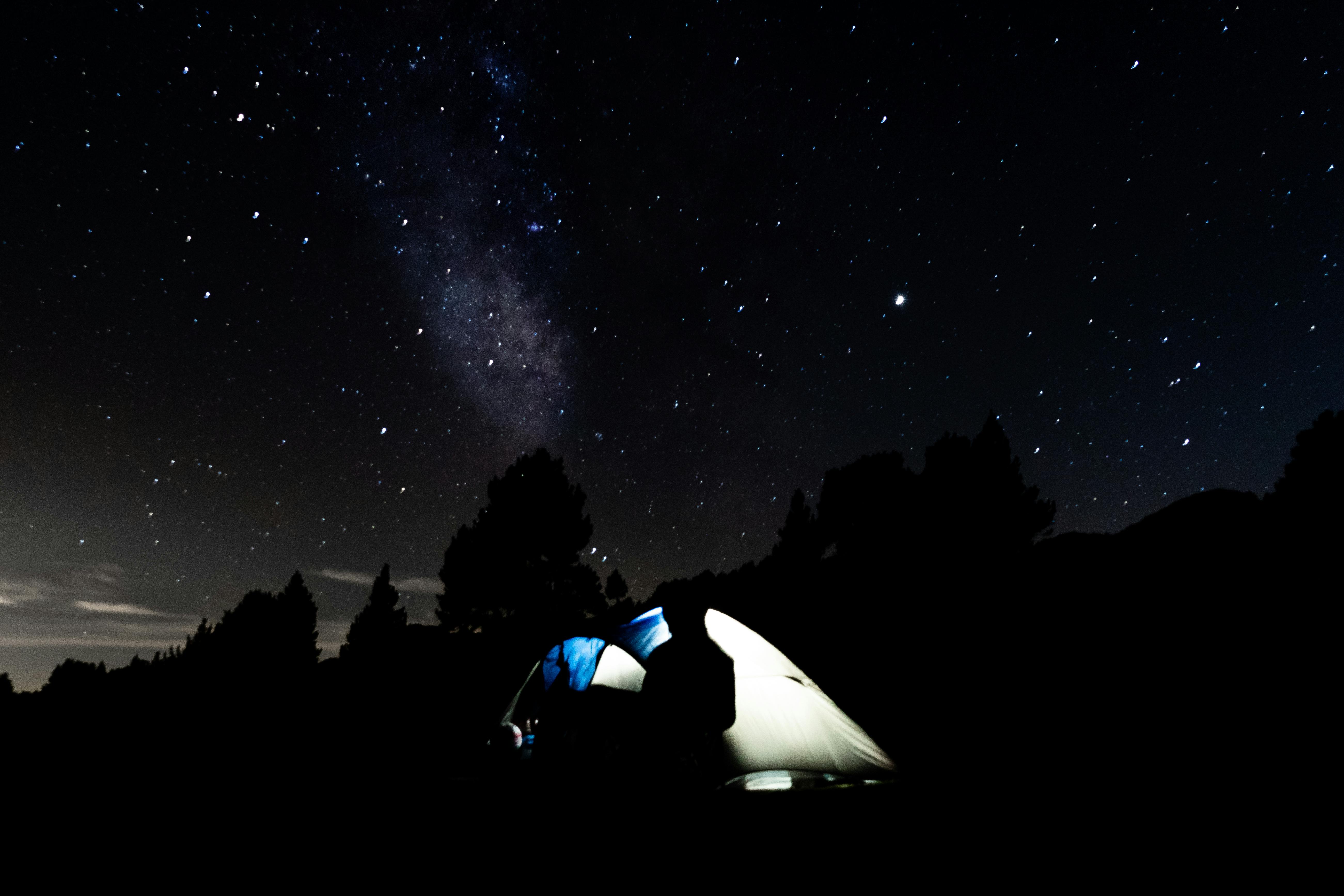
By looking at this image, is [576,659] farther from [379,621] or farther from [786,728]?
[379,621]

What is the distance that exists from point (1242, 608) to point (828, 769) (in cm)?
991

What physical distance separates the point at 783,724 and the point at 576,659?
3227 mm

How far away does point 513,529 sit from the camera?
24828 mm

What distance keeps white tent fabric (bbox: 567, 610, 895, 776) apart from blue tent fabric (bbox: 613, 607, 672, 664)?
0.72 metres

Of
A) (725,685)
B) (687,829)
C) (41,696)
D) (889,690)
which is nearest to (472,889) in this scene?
(687,829)

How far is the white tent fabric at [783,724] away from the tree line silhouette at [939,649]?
0.66 m

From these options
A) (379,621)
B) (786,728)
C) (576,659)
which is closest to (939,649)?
(786,728)

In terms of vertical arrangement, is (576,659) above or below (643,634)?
below

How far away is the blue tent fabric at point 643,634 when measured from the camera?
6.89 m

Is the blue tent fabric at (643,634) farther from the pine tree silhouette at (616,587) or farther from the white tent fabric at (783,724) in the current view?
the pine tree silhouette at (616,587)

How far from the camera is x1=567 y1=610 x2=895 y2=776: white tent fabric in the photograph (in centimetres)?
553

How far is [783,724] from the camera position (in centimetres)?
582

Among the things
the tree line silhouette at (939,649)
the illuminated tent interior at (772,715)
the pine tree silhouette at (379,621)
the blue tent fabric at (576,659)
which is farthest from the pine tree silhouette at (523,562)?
the illuminated tent interior at (772,715)

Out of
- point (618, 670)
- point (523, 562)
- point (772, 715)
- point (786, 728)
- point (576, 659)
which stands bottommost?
point (786, 728)
